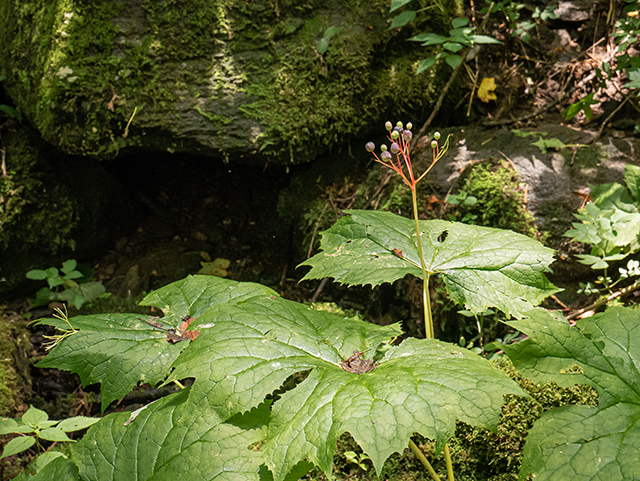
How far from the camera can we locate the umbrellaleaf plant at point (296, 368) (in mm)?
937

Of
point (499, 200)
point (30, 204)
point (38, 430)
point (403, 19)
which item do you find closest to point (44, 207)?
point (30, 204)

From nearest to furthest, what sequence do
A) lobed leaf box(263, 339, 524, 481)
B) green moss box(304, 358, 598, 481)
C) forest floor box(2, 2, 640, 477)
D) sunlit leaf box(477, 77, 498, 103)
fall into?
lobed leaf box(263, 339, 524, 481)
green moss box(304, 358, 598, 481)
forest floor box(2, 2, 640, 477)
sunlit leaf box(477, 77, 498, 103)

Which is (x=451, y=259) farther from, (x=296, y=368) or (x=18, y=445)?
(x=18, y=445)

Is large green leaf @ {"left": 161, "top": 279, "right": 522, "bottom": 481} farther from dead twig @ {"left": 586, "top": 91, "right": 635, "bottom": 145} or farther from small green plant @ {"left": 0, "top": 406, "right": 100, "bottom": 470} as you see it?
dead twig @ {"left": 586, "top": 91, "right": 635, "bottom": 145}

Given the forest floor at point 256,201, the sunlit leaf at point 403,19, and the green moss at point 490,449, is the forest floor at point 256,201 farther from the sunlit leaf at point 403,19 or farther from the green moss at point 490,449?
the green moss at point 490,449

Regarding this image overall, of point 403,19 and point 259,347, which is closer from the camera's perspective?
point 259,347

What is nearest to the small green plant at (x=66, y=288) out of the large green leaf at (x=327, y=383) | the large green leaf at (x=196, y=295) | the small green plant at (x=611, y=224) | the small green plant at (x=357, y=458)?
the large green leaf at (x=196, y=295)

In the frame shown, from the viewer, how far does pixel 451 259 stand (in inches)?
61.4

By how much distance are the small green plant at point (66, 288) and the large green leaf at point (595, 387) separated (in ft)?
11.3

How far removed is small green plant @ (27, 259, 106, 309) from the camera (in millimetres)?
3477

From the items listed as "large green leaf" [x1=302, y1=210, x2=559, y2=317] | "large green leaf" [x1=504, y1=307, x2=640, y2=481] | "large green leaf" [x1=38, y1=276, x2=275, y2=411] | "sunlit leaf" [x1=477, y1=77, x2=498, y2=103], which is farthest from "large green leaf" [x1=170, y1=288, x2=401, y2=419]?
"sunlit leaf" [x1=477, y1=77, x2=498, y2=103]

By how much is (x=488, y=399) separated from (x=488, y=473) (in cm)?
89

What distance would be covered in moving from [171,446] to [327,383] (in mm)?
490

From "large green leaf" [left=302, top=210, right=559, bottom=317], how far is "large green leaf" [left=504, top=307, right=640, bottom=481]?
7.3 inches
